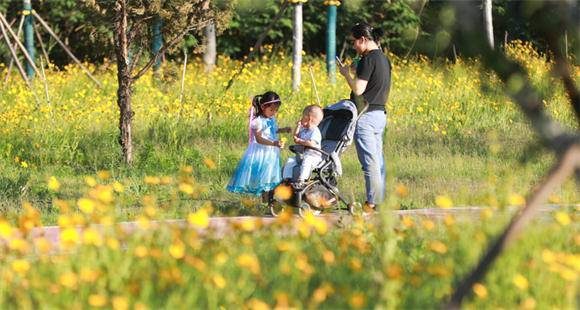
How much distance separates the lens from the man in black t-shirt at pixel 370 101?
8.27 m

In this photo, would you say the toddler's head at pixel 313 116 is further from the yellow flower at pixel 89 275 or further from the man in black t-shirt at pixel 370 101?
the yellow flower at pixel 89 275

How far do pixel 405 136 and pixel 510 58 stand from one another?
8.40 m

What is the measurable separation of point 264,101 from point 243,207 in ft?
2.66

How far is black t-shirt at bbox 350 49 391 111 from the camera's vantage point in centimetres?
828

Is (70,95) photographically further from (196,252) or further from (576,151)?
(576,151)

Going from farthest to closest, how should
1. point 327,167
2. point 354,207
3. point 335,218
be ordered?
point 327,167, point 335,218, point 354,207

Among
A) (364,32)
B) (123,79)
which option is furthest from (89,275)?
(123,79)

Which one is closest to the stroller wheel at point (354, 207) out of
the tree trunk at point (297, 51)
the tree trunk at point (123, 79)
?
the tree trunk at point (123, 79)

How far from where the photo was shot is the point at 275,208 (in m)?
8.48

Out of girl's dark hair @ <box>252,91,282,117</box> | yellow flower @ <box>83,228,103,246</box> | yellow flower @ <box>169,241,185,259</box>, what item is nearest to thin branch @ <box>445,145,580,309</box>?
yellow flower @ <box>169,241,185,259</box>

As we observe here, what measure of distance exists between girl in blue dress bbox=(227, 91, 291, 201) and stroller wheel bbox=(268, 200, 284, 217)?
137 mm

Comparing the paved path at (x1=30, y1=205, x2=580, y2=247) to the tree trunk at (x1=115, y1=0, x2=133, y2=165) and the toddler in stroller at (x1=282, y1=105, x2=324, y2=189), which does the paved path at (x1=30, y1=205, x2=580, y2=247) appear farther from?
the tree trunk at (x1=115, y1=0, x2=133, y2=165)

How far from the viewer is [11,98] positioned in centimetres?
1493

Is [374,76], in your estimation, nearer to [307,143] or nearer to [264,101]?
[307,143]
